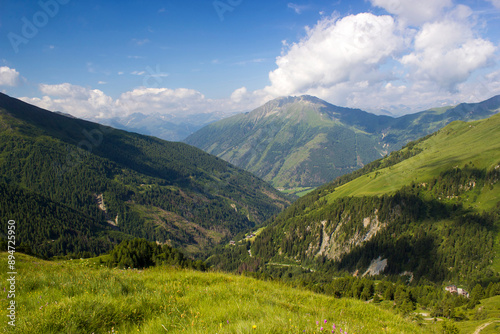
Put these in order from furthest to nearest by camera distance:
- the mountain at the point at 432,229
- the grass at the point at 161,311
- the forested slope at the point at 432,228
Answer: the forested slope at the point at 432,228 → the mountain at the point at 432,229 → the grass at the point at 161,311

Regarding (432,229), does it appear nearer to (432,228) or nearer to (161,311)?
(432,228)

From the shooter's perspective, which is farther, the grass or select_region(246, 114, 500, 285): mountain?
select_region(246, 114, 500, 285): mountain

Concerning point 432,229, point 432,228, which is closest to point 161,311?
point 432,229

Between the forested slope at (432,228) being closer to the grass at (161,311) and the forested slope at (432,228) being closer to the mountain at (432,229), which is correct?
the mountain at (432,229)

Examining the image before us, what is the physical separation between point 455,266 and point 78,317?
179 metres

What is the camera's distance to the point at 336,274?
165375 mm

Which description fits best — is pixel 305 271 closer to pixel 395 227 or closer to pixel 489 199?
pixel 395 227

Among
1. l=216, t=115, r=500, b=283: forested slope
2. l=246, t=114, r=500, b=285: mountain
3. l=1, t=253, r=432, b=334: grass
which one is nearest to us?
l=1, t=253, r=432, b=334: grass

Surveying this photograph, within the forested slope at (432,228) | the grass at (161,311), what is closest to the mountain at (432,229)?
the forested slope at (432,228)

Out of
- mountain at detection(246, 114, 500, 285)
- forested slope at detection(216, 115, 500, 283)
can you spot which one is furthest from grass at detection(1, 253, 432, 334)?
forested slope at detection(216, 115, 500, 283)

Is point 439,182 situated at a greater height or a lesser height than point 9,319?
greater

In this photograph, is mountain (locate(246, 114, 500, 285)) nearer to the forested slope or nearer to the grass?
the forested slope

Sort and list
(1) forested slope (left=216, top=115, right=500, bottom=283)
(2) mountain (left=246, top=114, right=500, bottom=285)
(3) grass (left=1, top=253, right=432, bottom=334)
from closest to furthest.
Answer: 1. (3) grass (left=1, top=253, right=432, bottom=334)
2. (2) mountain (left=246, top=114, right=500, bottom=285)
3. (1) forested slope (left=216, top=115, right=500, bottom=283)

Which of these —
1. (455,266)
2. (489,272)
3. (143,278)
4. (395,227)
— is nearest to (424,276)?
(455,266)
